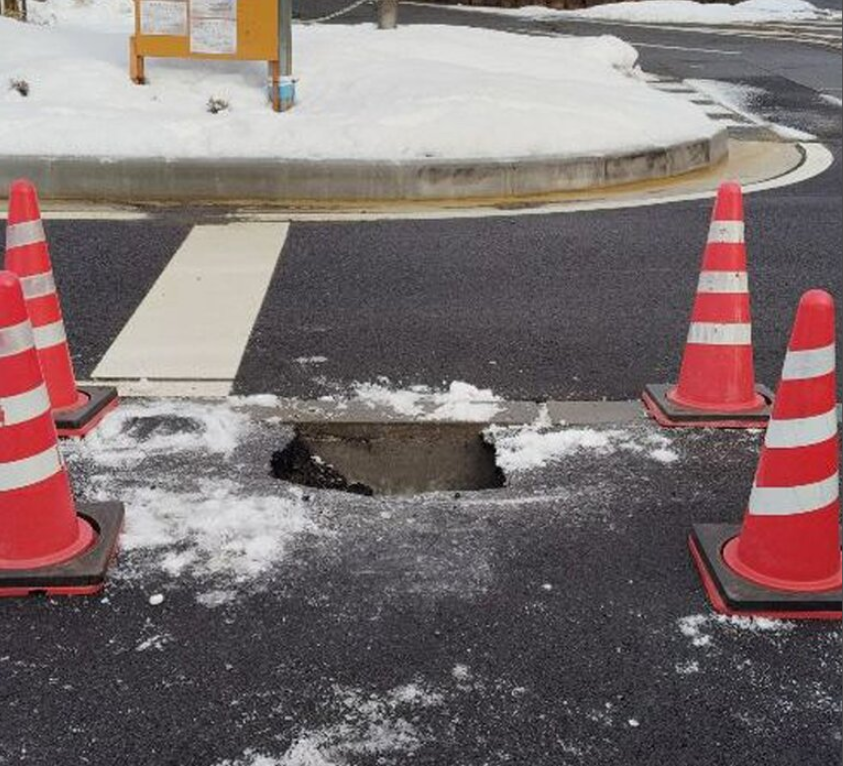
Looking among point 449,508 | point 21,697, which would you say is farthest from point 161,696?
point 449,508

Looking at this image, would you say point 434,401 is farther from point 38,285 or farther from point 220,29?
point 220,29

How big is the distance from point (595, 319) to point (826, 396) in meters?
2.40

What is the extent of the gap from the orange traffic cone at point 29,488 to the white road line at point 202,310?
1.47 m

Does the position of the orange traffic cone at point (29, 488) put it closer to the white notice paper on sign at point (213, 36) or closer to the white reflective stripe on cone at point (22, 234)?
the white reflective stripe on cone at point (22, 234)

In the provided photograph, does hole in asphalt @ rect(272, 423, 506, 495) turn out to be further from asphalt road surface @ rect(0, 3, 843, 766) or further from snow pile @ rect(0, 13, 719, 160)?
snow pile @ rect(0, 13, 719, 160)

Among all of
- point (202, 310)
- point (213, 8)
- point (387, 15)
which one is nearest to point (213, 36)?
point (213, 8)

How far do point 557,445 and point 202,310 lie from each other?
2.19m

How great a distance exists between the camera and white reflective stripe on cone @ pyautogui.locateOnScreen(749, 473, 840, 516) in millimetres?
3074

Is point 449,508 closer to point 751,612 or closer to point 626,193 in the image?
point 751,612

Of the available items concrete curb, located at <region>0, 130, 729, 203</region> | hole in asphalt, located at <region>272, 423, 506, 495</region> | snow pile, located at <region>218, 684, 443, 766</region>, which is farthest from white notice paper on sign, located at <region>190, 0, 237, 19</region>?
snow pile, located at <region>218, 684, 443, 766</region>

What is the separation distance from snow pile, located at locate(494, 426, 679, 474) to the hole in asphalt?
133 millimetres

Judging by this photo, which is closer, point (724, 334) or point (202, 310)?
point (724, 334)

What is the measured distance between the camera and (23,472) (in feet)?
10.2

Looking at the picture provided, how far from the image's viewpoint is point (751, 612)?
303 cm
